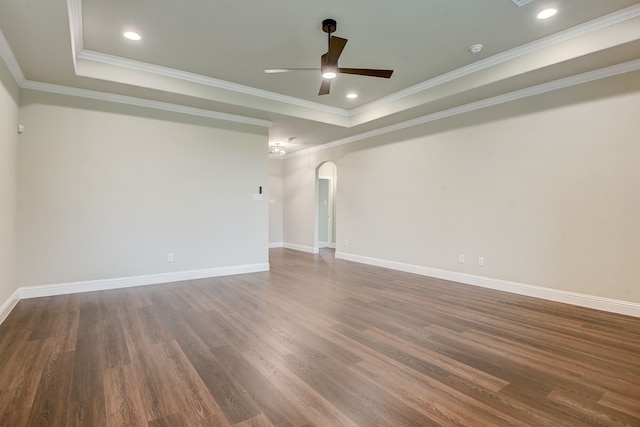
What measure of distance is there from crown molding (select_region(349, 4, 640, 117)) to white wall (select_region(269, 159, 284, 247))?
15.5 feet

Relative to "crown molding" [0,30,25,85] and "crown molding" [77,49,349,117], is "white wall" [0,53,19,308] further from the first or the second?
"crown molding" [77,49,349,117]

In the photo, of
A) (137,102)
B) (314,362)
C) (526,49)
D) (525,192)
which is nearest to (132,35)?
(137,102)

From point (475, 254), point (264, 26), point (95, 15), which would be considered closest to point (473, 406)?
point (475, 254)

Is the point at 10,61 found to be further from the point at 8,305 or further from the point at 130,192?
the point at 8,305

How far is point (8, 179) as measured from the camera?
354 cm

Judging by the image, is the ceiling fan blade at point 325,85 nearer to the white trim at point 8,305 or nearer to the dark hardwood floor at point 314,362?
the dark hardwood floor at point 314,362

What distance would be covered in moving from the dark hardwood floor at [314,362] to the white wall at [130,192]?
722 millimetres

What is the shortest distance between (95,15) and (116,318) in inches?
121

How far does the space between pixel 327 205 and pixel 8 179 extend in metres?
7.13

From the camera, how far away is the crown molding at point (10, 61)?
3.07 metres

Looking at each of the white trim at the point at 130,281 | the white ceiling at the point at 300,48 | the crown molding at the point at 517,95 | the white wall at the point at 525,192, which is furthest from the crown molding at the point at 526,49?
the white trim at the point at 130,281

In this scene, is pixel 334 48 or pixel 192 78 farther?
pixel 192 78

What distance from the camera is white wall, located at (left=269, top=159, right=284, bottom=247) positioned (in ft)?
30.6

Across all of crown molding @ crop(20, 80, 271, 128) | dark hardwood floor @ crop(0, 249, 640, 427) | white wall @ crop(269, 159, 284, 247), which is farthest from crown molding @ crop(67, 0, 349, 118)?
white wall @ crop(269, 159, 284, 247)
